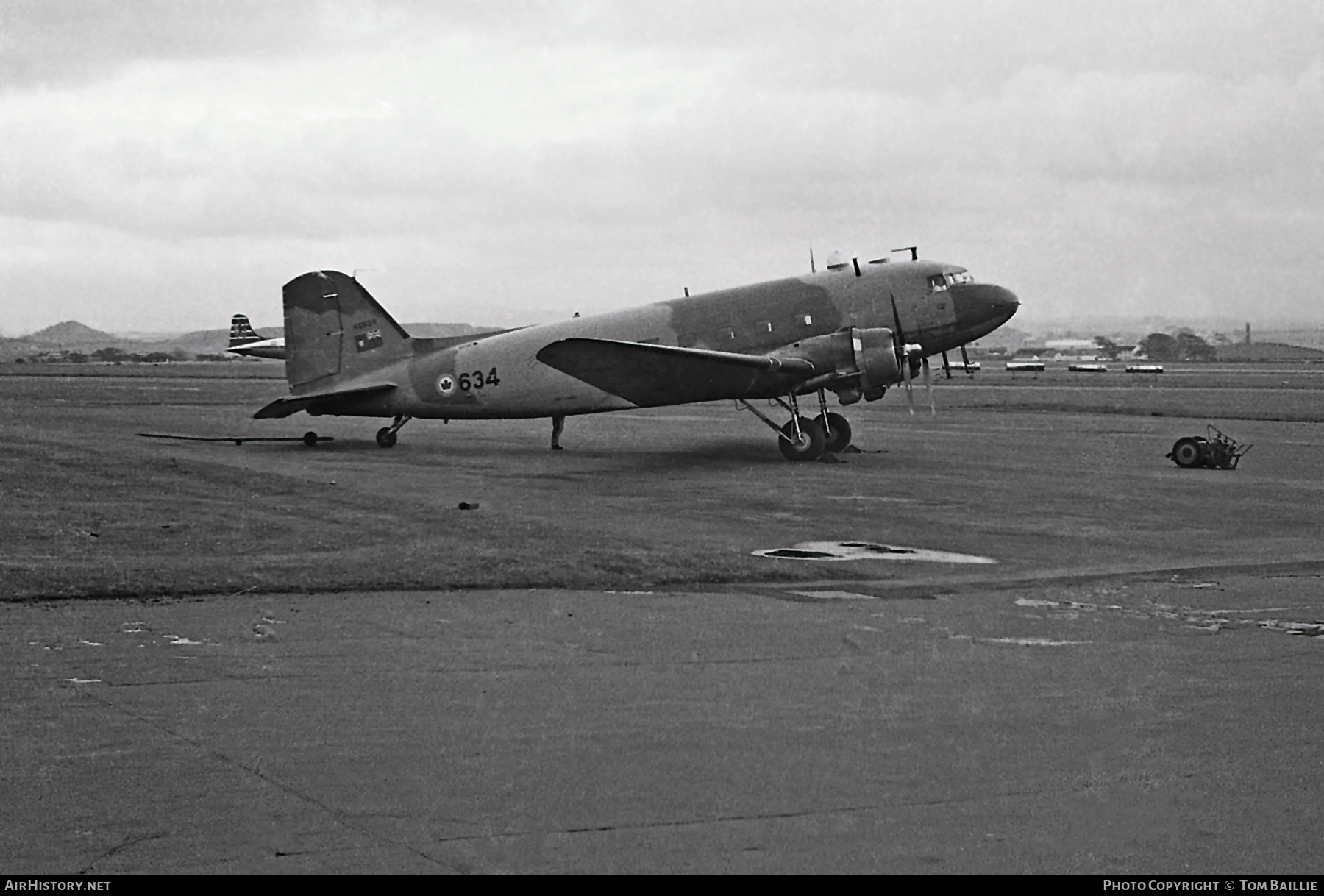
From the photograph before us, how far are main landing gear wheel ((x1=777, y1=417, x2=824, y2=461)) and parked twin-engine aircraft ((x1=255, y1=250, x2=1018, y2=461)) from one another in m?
0.03

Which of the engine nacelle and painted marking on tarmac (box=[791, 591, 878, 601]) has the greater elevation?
the engine nacelle

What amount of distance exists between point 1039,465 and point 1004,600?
56.1ft

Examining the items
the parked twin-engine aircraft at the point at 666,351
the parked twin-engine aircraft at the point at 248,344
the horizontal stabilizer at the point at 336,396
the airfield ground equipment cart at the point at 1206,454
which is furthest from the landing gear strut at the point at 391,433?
the parked twin-engine aircraft at the point at 248,344

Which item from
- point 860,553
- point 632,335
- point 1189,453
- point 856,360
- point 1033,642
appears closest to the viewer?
point 1033,642

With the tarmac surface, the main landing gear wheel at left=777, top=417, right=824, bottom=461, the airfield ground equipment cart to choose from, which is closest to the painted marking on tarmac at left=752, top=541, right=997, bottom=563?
the tarmac surface

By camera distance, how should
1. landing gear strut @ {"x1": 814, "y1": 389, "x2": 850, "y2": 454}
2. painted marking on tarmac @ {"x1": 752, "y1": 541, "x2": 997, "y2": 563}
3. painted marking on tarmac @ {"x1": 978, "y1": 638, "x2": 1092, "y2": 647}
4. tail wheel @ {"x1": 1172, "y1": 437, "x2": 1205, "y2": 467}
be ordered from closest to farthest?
painted marking on tarmac @ {"x1": 978, "y1": 638, "x2": 1092, "y2": 647} < painted marking on tarmac @ {"x1": 752, "y1": 541, "x2": 997, "y2": 563} < tail wheel @ {"x1": 1172, "y1": 437, "x2": 1205, "y2": 467} < landing gear strut @ {"x1": 814, "y1": 389, "x2": 850, "y2": 454}

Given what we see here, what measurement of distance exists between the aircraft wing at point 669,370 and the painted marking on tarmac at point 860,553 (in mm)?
12765

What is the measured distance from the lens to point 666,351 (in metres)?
31.1

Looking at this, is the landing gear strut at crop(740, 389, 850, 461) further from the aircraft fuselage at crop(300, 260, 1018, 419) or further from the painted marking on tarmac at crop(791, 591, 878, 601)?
the painted marking on tarmac at crop(791, 591, 878, 601)

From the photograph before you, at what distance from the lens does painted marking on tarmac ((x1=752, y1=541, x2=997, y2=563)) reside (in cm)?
1772

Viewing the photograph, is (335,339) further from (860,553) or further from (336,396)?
(860,553)

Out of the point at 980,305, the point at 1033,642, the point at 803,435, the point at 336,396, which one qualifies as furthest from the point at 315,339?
the point at 1033,642

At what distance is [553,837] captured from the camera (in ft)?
22.6

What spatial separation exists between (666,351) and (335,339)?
10444 millimetres
